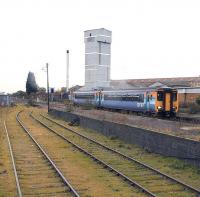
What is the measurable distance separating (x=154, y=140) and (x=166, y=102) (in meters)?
14.6

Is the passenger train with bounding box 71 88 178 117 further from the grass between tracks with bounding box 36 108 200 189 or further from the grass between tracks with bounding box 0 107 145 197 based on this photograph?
the grass between tracks with bounding box 0 107 145 197

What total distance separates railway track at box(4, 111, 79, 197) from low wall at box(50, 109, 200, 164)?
446cm

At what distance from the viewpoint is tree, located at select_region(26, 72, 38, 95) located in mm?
122012

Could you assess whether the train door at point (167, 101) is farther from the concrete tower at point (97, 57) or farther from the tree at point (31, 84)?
the tree at point (31, 84)

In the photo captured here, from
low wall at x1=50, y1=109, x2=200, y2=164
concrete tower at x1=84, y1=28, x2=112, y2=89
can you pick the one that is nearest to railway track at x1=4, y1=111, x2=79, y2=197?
low wall at x1=50, y1=109, x2=200, y2=164

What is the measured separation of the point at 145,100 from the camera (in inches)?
1320

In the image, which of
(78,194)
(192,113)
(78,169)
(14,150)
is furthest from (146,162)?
(192,113)

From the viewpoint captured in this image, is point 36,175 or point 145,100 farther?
point 145,100

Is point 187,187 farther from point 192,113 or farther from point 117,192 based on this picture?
point 192,113

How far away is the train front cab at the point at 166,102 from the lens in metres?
31.5

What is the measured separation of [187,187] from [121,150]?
314 inches

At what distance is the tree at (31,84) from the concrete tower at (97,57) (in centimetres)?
4902

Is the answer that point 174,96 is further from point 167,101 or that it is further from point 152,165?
point 152,165

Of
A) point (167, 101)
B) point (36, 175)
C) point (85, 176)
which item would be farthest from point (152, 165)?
point (167, 101)
